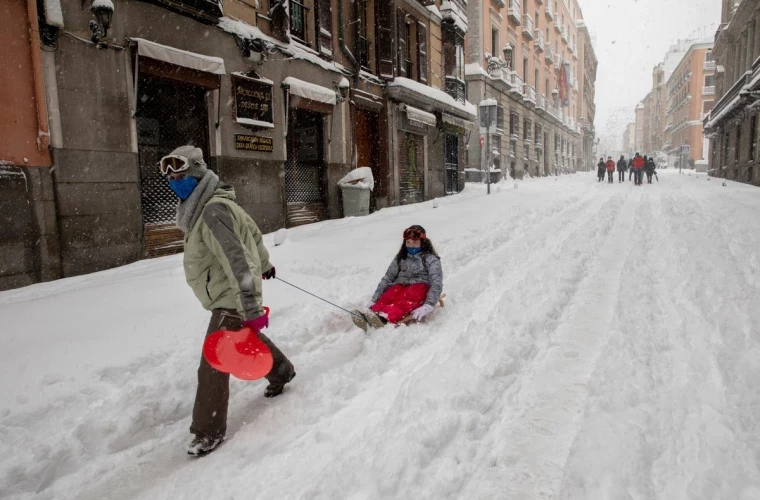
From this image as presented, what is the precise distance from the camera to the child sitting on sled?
438 cm

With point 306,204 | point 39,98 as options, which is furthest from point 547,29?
point 39,98

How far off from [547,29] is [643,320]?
39.7 meters

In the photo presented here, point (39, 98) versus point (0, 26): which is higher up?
point (0, 26)

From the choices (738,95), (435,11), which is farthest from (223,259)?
(738,95)

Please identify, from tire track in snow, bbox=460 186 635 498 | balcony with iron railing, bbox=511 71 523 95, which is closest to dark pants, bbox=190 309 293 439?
tire track in snow, bbox=460 186 635 498

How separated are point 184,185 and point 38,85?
5149 mm

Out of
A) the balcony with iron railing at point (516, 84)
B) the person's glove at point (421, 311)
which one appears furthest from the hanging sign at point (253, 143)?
the balcony with iron railing at point (516, 84)

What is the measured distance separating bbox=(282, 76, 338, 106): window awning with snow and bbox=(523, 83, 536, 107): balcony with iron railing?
73.3 feet

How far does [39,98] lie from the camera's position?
615 cm

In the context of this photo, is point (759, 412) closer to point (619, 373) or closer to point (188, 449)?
point (619, 373)

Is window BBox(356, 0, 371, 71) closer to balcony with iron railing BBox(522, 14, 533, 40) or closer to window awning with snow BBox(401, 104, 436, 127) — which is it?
window awning with snow BBox(401, 104, 436, 127)

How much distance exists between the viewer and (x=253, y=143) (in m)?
9.72

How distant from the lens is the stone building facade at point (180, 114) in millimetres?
6168

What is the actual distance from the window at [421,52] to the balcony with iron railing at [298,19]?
21.7ft
